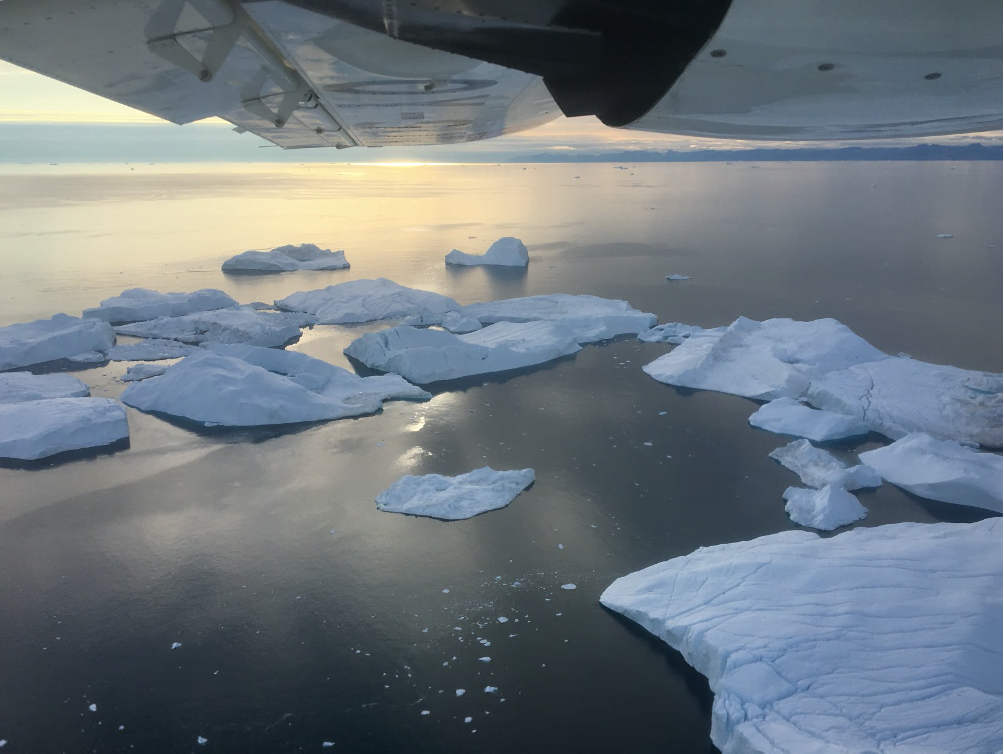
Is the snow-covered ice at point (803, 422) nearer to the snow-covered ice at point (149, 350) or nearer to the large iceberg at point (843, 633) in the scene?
the large iceberg at point (843, 633)

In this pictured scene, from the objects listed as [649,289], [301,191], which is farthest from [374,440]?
[301,191]

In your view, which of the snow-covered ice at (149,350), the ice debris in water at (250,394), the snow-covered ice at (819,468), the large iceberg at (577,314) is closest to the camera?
the snow-covered ice at (819,468)

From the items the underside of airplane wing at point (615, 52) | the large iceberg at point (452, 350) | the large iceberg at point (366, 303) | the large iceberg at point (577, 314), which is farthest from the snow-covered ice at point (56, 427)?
the large iceberg at point (577, 314)

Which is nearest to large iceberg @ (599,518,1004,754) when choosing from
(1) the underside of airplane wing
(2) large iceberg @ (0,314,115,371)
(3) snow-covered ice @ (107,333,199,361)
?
(1) the underside of airplane wing

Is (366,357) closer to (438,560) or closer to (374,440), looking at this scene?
(374,440)

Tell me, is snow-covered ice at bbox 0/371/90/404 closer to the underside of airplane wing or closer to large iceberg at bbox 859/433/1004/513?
the underside of airplane wing

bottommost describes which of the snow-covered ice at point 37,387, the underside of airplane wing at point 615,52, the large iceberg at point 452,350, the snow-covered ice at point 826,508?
the snow-covered ice at point 826,508
